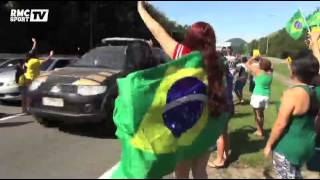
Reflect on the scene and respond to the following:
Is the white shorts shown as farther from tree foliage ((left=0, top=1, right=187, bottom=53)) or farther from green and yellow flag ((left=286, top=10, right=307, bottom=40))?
tree foliage ((left=0, top=1, right=187, bottom=53))

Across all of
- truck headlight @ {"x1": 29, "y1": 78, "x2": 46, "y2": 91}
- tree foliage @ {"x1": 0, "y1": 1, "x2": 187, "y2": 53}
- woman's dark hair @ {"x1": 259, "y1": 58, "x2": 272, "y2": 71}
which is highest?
woman's dark hair @ {"x1": 259, "y1": 58, "x2": 272, "y2": 71}

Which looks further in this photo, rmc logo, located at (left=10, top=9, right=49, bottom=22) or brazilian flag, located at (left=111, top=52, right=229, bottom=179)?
rmc logo, located at (left=10, top=9, right=49, bottom=22)

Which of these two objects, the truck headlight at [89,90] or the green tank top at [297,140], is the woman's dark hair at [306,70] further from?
the truck headlight at [89,90]

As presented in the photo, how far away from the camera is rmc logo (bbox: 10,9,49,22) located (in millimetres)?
44031

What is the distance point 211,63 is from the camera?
14.3ft

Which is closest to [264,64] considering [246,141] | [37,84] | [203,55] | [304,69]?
[246,141]

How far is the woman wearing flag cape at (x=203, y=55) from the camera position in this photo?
14.3 feet

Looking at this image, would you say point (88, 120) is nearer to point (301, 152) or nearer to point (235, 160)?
point (235, 160)

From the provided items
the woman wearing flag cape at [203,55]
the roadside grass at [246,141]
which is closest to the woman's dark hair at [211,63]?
the woman wearing flag cape at [203,55]

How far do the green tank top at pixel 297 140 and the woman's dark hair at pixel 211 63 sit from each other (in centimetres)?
54

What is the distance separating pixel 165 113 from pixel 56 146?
4.86 m

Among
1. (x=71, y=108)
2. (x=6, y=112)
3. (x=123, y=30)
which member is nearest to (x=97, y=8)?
(x=123, y=30)

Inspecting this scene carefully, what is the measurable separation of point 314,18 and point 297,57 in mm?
6462

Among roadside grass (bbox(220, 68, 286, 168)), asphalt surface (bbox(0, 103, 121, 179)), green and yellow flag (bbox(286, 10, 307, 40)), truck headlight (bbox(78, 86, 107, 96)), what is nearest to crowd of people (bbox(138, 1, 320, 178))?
roadside grass (bbox(220, 68, 286, 168))
